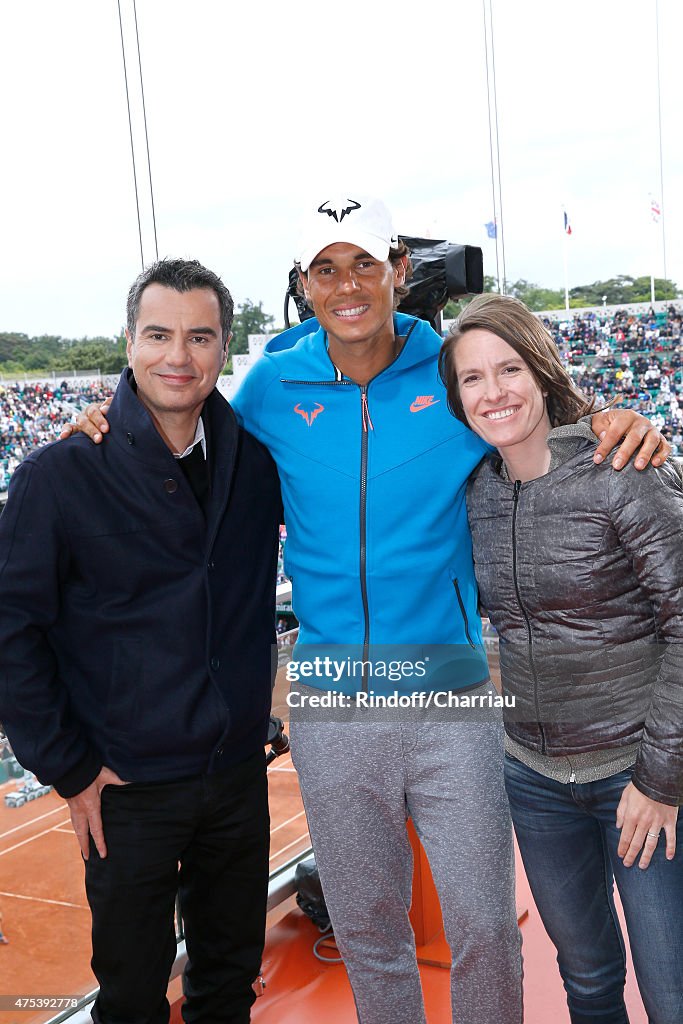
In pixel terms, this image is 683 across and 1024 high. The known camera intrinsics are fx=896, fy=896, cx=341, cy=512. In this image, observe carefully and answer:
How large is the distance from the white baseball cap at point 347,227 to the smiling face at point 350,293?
20 mm

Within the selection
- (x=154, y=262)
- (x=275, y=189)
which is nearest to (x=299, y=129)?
(x=275, y=189)

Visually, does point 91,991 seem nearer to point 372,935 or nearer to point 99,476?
point 372,935

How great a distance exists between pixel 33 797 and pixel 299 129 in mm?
6957

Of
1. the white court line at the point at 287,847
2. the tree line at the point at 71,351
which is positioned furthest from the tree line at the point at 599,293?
the white court line at the point at 287,847

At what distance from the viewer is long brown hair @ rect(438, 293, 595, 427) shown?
1344 millimetres

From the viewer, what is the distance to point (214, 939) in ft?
5.38

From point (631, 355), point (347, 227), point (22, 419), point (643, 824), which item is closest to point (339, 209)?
point (347, 227)

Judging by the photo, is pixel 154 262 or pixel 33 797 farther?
pixel 33 797

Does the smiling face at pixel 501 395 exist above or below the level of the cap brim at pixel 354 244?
below

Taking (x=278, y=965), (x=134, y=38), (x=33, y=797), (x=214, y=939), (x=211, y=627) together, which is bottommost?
(x=278, y=965)

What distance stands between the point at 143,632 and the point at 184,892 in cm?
54

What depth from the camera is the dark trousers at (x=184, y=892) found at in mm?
1472

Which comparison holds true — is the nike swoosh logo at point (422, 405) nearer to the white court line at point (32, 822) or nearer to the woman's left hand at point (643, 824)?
the woman's left hand at point (643, 824)

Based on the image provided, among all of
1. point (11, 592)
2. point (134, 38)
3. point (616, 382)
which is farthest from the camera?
point (616, 382)
